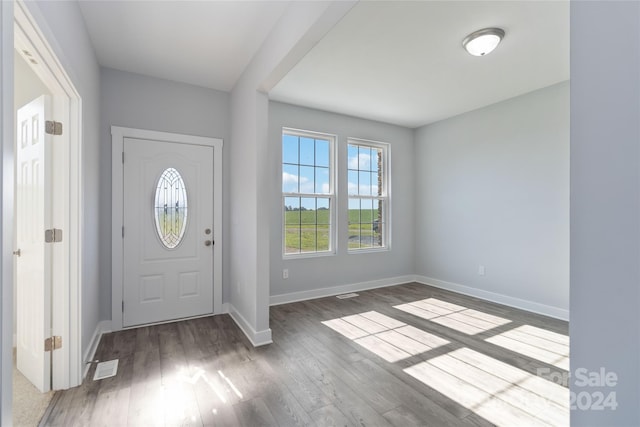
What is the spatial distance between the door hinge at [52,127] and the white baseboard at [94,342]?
1.70 m

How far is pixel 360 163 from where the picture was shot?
195 inches

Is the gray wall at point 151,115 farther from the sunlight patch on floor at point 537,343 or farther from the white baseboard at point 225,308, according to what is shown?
the sunlight patch on floor at point 537,343

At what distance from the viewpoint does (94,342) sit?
2680 mm

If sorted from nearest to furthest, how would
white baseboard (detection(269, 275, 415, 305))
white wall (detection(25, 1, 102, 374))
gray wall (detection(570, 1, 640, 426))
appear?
gray wall (detection(570, 1, 640, 426)) < white wall (detection(25, 1, 102, 374)) < white baseboard (detection(269, 275, 415, 305))

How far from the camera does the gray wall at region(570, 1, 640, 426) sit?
58cm

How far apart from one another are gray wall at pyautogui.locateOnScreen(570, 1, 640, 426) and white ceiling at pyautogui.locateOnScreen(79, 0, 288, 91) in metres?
2.18

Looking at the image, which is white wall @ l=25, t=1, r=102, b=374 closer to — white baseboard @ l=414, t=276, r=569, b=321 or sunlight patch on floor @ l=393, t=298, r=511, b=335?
sunlight patch on floor @ l=393, t=298, r=511, b=335

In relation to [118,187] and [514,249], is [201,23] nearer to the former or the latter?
[118,187]

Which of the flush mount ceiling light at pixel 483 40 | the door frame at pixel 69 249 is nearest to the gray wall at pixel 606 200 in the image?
the flush mount ceiling light at pixel 483 40

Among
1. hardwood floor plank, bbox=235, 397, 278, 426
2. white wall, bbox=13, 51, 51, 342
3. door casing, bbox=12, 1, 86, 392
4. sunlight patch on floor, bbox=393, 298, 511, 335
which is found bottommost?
hardwood floor plank, bbox=235, 397, 278, 426

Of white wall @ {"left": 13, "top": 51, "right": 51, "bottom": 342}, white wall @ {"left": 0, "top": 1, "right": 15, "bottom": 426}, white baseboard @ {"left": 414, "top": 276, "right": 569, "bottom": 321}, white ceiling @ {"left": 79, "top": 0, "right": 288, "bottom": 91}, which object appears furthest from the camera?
white baseboard @ {"left": 414, "top": 276, "right": 569, "bottom": 321}

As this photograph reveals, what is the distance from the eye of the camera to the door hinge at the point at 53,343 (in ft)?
6.61

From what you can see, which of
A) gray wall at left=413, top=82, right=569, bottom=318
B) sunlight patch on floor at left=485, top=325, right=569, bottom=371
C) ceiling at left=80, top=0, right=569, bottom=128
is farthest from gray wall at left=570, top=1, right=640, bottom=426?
gray wall at left=413, top=82, right=569, bottom=318

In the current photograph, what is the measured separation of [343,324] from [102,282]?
2599 mm
